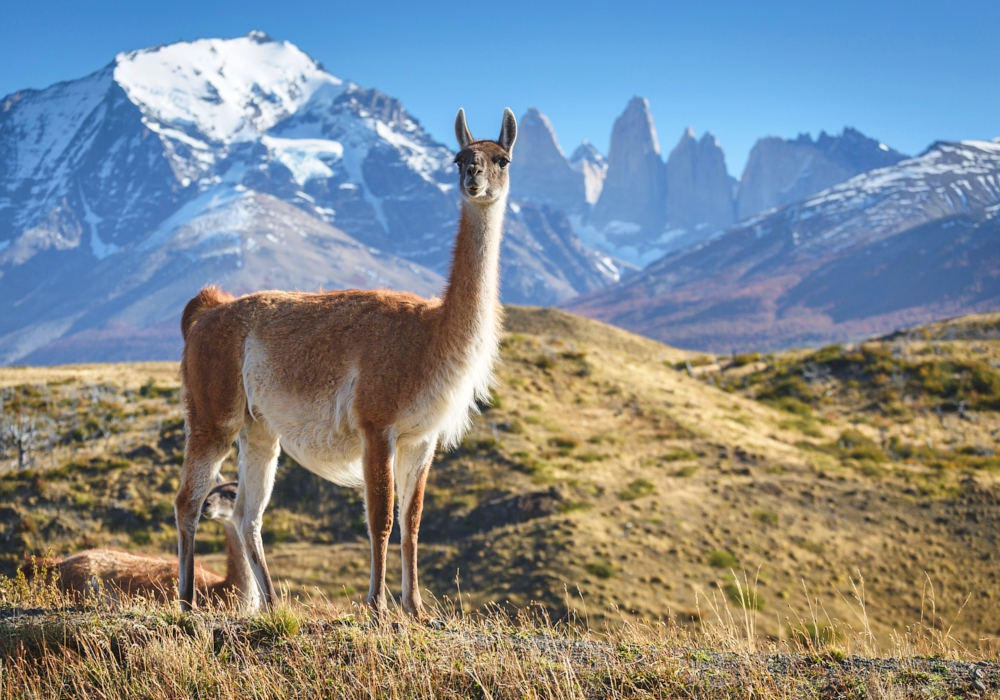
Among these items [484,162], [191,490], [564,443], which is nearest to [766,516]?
[564,443]

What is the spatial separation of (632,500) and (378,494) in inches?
Answer: 676

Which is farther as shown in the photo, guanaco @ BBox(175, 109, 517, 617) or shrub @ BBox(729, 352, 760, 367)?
shrub @ BBox(729, 352, 760, 367)

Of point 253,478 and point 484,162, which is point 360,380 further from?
point 484,162

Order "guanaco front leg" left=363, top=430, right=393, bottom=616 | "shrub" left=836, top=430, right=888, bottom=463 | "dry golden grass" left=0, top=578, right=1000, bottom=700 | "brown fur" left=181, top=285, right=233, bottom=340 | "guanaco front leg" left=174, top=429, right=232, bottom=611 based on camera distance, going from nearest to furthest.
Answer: "dry golden grass" left=0, top=578, right=1000, bottom=700 → "guanaco front leg" left=363, top=430, right=393, bottom=616 → "guanaco front leg" left=174, top=429, right=232, bottom=611 → "brown fur" left=181, top=285, right=233, bottom=340 → "shrub" left=836, top=430, right=888, bottom=463

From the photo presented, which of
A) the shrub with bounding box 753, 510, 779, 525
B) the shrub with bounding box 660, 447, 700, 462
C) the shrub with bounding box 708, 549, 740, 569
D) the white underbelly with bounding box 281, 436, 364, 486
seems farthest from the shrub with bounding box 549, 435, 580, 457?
the white underbelly with bounding box 281, 436, 364, 486

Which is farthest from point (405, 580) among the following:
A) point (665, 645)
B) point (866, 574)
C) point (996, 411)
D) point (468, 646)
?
point (996, 411)

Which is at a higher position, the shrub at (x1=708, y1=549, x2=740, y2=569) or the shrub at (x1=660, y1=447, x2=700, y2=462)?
the shrub at (x1=660, y1=447, x2=700, y2=462)

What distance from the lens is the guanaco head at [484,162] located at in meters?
5.79

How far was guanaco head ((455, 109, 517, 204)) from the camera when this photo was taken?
579 centimetres

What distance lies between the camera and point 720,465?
79.5 ft

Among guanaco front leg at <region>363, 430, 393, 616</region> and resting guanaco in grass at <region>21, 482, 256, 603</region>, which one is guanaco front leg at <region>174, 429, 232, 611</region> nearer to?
resting guanaco in grass at <region>21, 482, 256, 603</region>

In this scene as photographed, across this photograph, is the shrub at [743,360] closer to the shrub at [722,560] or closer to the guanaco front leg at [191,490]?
the shrub at [722,560]

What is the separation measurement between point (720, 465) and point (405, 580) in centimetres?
2041

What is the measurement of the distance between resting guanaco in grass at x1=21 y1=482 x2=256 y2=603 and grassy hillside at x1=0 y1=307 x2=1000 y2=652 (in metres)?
6.38
